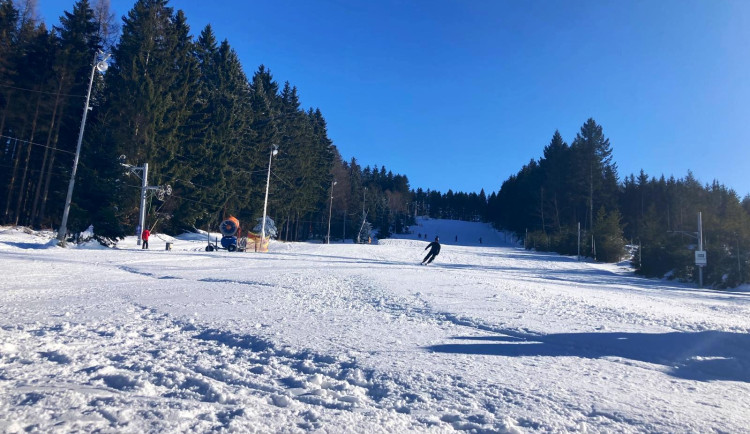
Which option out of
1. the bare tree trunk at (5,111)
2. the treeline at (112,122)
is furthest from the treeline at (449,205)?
the bare tree trunk at (5,111)

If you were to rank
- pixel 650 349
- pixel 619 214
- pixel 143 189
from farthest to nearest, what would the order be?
pixel 619 214 < pixel 143 189 < pixel 650 349

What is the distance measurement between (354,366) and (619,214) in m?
50.6

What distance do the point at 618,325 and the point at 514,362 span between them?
3384 millimetres

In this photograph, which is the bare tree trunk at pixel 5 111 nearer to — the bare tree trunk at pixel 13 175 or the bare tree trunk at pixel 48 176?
the bare tree trunk at pixel 13 175

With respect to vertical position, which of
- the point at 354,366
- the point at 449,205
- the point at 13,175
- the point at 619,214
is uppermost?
the point at 449,205

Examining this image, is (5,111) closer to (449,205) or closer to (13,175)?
(13,175)

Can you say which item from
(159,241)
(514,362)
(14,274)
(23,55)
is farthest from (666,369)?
(23,55)

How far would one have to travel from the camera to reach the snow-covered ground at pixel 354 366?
329cm

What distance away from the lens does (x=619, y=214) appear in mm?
47438

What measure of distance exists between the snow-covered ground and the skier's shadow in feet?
0.10

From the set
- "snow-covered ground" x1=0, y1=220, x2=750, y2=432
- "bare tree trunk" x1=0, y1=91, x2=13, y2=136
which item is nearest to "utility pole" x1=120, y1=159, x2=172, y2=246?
"bare tree trunk" x1=0, y1=91, x2=13, y2=136

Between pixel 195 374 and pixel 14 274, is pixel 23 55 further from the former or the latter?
pixel 195 374

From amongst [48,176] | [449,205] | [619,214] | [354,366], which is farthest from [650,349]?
[449,205]

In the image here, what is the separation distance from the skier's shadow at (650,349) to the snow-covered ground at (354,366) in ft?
0.10
